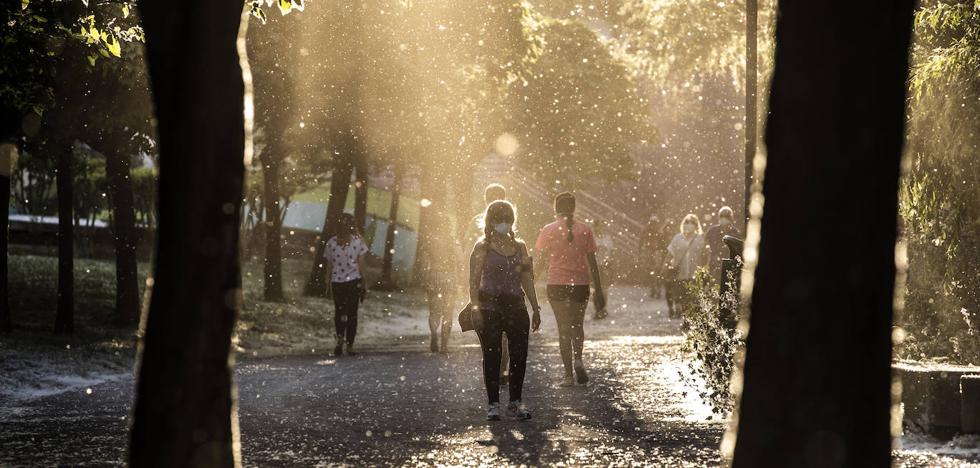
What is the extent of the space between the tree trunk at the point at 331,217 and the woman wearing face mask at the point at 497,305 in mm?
18720

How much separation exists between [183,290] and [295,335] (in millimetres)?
17975

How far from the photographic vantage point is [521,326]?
452 inches

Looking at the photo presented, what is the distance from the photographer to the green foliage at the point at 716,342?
11258 mm

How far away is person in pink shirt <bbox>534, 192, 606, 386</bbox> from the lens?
14.2 m

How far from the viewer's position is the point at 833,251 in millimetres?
4891

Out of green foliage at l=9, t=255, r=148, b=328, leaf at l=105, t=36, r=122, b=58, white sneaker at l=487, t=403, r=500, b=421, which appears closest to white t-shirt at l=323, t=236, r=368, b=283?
green foliage at l=9, t=255, r=148, b=328

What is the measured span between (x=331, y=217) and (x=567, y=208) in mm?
16836

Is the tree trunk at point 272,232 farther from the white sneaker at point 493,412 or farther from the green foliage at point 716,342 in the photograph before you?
the green foliage at point 716,342

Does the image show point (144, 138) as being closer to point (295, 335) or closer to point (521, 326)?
point (295, 335)

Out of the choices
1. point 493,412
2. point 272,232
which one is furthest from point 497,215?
point 272,232

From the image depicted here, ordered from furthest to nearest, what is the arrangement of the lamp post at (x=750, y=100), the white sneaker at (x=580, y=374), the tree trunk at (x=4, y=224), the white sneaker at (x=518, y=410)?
1. the tree trunk at (x=4, y=224)
2. the lamp post at (x=750, y=100)
3. the white sneaker at (x=580, y=374)
4. the white sneaker at (x=518, y=410)

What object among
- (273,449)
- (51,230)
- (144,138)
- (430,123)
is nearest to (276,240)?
(430,123)

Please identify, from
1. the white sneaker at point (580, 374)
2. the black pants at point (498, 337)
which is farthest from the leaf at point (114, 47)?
the white sneaker at point (580, 374)

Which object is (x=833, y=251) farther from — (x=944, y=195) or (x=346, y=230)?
(x=346, y=230)
